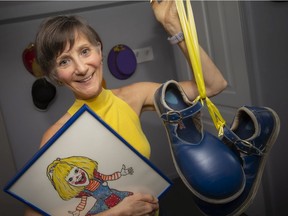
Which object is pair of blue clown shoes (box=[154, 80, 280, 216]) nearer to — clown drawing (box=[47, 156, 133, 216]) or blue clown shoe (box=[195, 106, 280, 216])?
blue clown shoe (box=[195, 106, 280, 216])

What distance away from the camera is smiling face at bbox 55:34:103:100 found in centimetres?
56

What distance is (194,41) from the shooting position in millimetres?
417

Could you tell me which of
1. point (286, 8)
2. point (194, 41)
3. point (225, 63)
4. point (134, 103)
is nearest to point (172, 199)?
point (225, 63)

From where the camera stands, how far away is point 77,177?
0.53 metres

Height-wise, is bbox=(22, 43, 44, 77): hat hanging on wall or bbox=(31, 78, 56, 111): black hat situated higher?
bbox=(22, 43, 44, 77): hat hanging on wall

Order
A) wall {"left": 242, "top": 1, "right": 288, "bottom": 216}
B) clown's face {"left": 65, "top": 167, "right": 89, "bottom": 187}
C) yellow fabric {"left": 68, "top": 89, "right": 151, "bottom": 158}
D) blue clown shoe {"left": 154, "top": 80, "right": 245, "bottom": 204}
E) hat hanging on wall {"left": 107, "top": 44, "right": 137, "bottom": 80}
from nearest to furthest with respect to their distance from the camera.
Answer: blue clown shoe {"left": 154, "top": 80, "right": 245, "bottom": 204} → clown's face {"left": 65, "top": 167, "right": 89, "bottom": 187} → yellow fabric {"left": 68, "top": 89, "right": 151, "bottom": 158} → wall {"left": 242, "top": 1, "right": 288, "bottom": 216} → hat hanging on wall {"left": 107, "top": 44, "right": 137, "bottom": 80}

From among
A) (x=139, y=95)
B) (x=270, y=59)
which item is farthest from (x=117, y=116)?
(x=270, y=59)

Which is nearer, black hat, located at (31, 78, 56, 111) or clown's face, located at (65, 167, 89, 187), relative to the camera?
clown's face, located at (65, 167, 89, 187)

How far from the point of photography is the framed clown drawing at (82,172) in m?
0.49

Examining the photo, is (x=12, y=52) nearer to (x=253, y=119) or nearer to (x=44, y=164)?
(x=44, y=164)

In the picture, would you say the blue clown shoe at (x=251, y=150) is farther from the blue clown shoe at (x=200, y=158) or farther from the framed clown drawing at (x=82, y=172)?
the framed clown drawing at (x=82, y=172)

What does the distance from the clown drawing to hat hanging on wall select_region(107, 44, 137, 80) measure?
3.99 ft

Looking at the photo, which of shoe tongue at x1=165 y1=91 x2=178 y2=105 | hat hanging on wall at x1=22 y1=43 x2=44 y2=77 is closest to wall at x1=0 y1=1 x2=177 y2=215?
hat hanging on wall at x1=22 y1=43 x2=44 y2=77

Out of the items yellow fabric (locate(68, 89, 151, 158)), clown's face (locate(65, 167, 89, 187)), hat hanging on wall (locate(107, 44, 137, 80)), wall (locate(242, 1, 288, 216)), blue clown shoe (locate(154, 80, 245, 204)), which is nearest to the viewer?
blue clown shoe (locate(154, 80, 245, 204))
